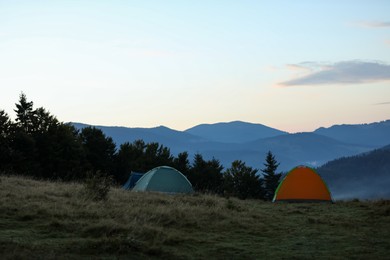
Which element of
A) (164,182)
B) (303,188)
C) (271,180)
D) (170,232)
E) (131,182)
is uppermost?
(303,188)

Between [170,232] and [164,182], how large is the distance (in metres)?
15.7

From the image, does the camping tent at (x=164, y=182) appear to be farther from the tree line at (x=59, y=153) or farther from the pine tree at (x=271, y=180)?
the pine tree at (x=271, y=180)

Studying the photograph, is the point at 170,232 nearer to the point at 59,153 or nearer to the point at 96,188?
the point at 96,188

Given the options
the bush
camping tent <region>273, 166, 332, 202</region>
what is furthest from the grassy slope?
camping tent <region>273, 166, 332, 202</region>

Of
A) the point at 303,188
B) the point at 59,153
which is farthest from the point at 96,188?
the point at 59,153

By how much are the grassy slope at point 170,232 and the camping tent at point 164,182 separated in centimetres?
989

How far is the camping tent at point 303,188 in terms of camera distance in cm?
2380

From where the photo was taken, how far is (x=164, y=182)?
26.6 m

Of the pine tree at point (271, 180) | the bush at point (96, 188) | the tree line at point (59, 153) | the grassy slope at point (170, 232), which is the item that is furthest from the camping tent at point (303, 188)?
the pine tree at point (271, 180)

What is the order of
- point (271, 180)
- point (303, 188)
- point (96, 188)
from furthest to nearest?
point (271, 180) < point (303, 188) < point (96, 188)

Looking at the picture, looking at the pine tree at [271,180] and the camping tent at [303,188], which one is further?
the pine tree at [271,180]

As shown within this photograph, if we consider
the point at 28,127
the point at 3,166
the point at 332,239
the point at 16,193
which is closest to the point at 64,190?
the point at 16,193

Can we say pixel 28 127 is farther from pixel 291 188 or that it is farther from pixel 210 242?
pixel 210 242

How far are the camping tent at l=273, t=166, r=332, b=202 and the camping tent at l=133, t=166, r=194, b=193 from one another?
19.5 feet
